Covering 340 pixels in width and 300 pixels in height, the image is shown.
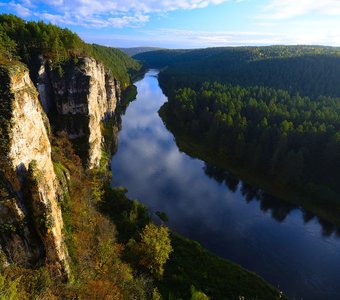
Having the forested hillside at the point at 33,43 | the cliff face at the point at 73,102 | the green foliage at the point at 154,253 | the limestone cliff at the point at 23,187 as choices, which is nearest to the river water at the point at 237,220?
the green foliage at the point at 154,253

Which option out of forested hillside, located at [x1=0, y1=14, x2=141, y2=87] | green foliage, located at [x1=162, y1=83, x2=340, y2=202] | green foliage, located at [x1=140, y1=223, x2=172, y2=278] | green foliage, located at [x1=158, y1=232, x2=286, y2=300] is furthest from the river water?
forested hillside, located at [x1=0, y1=14, x2=141, y2=87]

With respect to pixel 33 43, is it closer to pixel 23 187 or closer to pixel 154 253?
pixel 23 187

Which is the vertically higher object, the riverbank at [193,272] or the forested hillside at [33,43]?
the forested hillside at [33,43]

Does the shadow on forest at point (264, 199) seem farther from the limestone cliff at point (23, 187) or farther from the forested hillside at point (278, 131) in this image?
the limestone cliff at point (23, 187)

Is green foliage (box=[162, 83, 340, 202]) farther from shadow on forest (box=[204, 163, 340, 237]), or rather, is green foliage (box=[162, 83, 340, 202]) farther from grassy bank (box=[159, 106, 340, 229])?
shadow on forest (box=[204, 163, 340, 237])

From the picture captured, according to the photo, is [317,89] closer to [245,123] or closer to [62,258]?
[245,123]

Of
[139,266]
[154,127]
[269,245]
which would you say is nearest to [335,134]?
[269,245]

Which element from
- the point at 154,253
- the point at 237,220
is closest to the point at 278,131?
the point at 237,220
